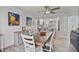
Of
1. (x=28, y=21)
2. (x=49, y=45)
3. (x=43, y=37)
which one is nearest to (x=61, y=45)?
(x=49, y=45)

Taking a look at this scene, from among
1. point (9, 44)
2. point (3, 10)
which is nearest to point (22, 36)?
point (9, 44)

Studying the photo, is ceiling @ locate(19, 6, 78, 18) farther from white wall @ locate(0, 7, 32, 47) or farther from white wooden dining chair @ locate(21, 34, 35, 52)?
white wooden dining chair @ locate(21, 34, 35, 52)

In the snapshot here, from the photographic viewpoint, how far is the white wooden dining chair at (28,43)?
1.92 m

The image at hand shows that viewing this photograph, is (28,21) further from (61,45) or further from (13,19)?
(61,45)

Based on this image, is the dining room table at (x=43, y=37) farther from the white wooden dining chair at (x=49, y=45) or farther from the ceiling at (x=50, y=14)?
the ceiling at (x=50, y=14)

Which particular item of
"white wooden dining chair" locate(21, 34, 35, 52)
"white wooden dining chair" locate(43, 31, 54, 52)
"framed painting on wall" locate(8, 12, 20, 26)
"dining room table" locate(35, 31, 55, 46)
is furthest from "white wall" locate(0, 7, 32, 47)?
"white wooden dining chair" locate(43, 31, 54, 52)

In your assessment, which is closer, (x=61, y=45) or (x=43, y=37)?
(x=61, y=45)

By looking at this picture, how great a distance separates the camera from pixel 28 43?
1950 mm

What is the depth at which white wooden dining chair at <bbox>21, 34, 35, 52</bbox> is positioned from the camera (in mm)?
1918

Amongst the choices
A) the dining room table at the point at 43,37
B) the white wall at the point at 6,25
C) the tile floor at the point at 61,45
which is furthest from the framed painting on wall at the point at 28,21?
the tile floor at the point at 61,45

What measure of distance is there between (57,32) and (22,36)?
0.63 meters

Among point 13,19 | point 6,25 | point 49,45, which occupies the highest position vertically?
point 13,19
